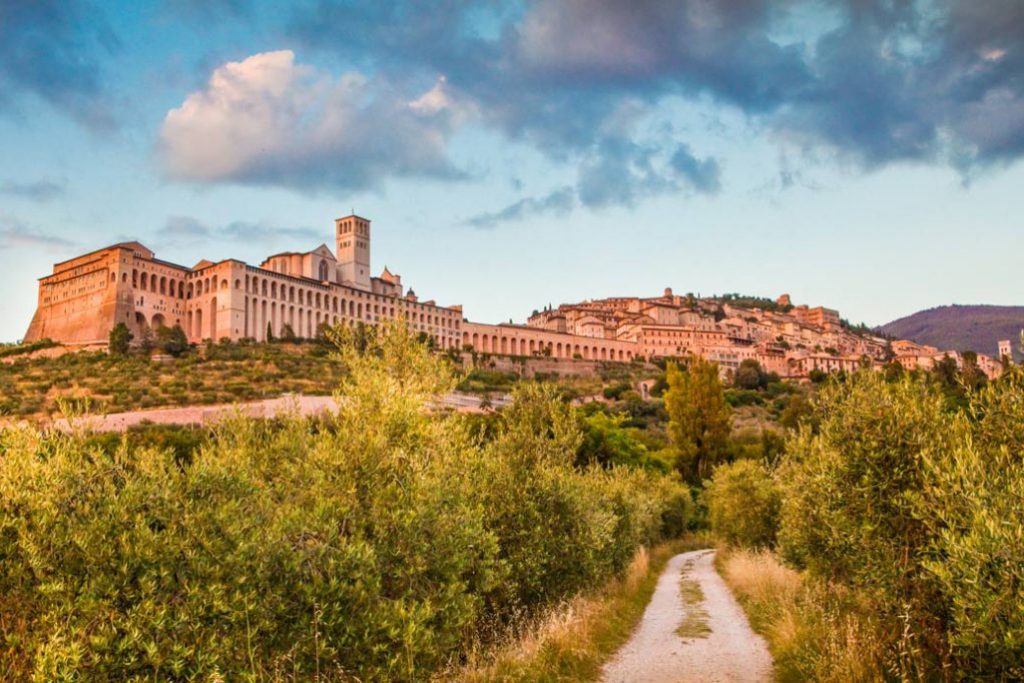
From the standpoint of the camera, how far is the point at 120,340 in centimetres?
8262

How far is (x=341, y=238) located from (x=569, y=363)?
136 ft

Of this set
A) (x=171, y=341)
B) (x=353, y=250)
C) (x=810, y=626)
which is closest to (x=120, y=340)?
(x=171, y=341)

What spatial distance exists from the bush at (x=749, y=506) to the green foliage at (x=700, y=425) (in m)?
17.6

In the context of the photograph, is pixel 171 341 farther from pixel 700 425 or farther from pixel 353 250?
pixel 700 425

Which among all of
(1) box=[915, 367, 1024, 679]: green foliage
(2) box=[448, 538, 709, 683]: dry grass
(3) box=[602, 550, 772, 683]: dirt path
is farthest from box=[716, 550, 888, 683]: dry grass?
(2) box=[448, 538, 709, 683]: dry grass

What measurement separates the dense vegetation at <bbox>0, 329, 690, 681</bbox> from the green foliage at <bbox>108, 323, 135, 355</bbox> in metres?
81.2

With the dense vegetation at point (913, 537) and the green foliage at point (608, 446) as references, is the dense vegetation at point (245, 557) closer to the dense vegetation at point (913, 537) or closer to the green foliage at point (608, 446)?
the dense vegetation at point (913, 537)

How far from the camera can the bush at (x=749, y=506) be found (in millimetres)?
28234

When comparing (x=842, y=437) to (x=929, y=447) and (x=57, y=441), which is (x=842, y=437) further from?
(x=57, y=441)

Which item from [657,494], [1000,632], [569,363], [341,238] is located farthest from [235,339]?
[1000,632]

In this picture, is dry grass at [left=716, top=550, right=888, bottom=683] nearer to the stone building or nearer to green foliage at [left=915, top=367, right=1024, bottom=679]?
green foliage at [left=915, top=367, right=1024, bottom=679]

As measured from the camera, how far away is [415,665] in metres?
7.59

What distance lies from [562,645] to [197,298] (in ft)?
333

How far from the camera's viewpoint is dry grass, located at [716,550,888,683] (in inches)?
387
